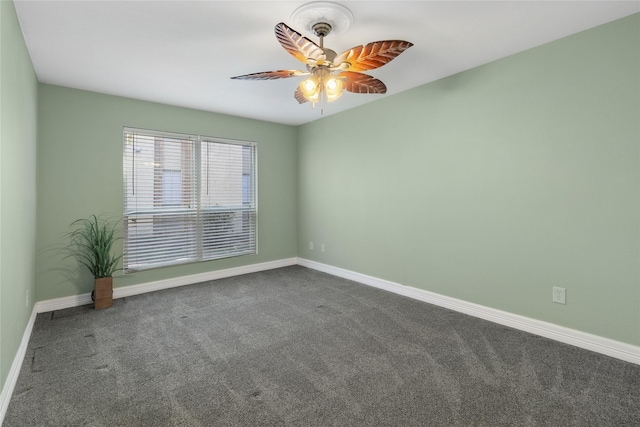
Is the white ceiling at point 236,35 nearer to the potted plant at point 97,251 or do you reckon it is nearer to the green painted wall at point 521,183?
the green painted wall at point 521,183

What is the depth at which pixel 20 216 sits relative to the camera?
2355 mm

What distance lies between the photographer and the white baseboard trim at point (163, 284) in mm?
3408

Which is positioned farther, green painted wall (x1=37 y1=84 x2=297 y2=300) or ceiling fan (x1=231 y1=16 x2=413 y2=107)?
green painted wall (x1=37 y1=84 x2=297 y2=300)

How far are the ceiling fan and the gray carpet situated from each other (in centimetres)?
199

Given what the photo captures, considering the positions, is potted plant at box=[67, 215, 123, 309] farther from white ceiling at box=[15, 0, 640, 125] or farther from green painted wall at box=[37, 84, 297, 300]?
white ceiling at box=[15, 0, 640, 125]

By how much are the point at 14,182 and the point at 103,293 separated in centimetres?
169

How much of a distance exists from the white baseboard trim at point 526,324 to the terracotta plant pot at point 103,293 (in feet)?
9.83

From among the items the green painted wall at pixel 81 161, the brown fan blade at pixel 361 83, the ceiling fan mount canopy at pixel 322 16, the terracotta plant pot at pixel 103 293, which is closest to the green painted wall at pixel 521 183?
the brown fan blade at pixel 361 83

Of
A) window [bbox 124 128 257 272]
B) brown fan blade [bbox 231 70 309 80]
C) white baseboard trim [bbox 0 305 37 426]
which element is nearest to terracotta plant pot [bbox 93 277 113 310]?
window [bbox 124 128 257 272]

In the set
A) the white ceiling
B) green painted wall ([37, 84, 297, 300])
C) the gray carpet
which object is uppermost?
the white ceiling

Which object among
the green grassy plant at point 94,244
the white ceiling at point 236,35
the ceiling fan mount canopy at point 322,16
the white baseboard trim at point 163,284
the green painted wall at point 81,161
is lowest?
the white baseboard trim at point 163,284

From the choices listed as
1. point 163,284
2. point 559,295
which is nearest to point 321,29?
point 559,295

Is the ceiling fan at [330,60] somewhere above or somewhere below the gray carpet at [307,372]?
above

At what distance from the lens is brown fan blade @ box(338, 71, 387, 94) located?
240 cm
